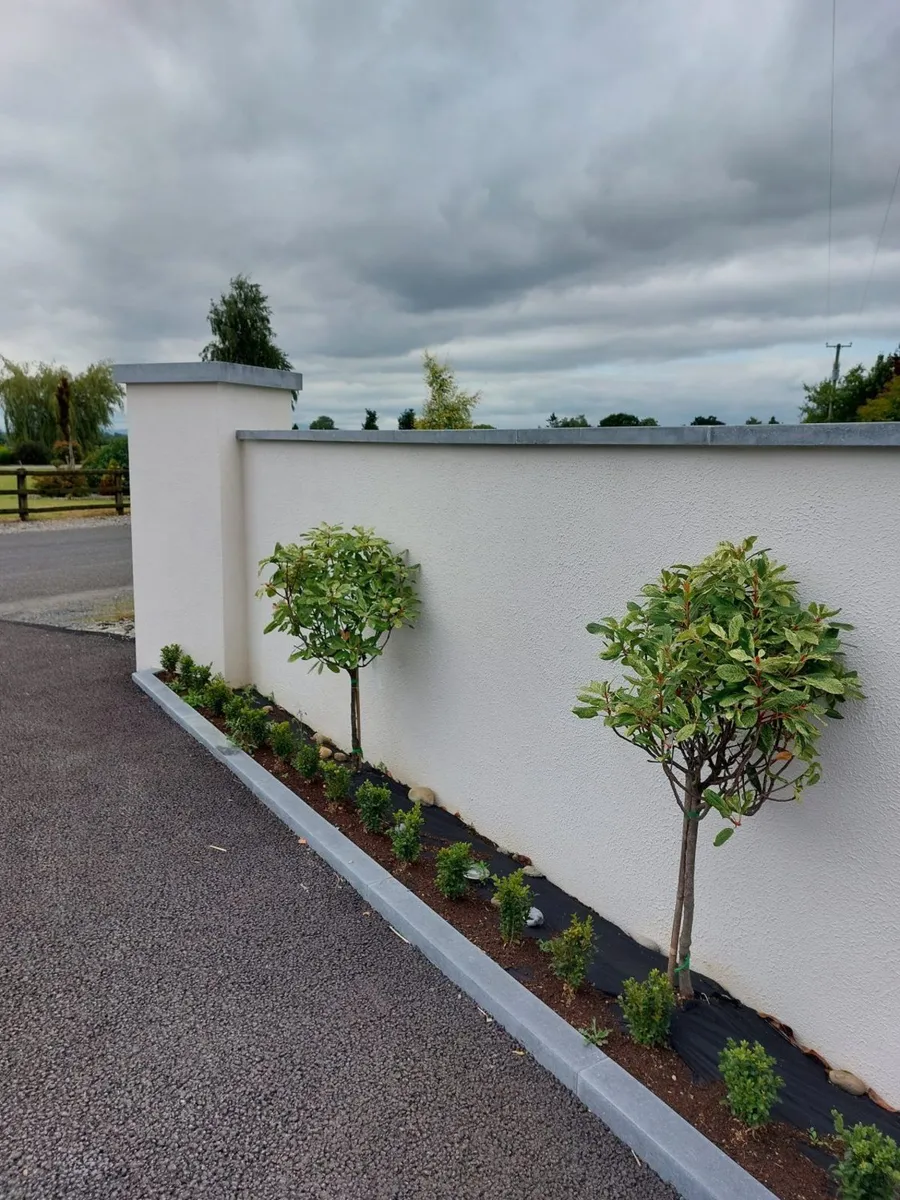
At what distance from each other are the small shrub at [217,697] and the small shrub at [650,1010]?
3499 mm

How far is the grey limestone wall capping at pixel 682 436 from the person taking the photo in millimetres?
1973

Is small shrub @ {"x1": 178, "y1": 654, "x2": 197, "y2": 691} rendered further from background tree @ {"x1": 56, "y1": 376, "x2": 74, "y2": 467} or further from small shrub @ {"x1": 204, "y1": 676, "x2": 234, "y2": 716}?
background tree @ {"x1": 56, "y1": 376, "x2": 74, "y2": 467}

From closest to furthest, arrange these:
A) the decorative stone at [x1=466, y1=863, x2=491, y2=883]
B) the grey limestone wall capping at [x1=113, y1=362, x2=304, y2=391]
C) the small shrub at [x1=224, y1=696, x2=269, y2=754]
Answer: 1. the decorative stone at [x1=466, y1=863, x2=491, y2=883]
2. the small shrub at [x1=224, y1=696, x2=269, y2=754]
3. the grey limestone wall capping at [x1=113, y1=362, x2=304, y2=391]

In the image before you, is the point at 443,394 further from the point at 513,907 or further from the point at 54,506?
the point at 513,907

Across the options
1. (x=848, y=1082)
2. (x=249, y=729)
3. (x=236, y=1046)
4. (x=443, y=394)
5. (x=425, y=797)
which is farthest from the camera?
(x=443, y=394)

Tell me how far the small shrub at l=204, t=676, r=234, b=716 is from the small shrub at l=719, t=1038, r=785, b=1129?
3.84m

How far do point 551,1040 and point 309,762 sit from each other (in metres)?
2.12

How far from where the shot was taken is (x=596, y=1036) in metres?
2.20

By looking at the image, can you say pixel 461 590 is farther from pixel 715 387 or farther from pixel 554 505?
pixel 715 387

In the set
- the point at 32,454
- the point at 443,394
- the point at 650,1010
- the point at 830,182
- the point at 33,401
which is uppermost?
the point at 830,182

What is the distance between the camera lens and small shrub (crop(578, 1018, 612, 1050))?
218 cm

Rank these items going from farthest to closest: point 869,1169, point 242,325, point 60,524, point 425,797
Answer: point 242,325
point 60,524
point 425,797
point 869,1169

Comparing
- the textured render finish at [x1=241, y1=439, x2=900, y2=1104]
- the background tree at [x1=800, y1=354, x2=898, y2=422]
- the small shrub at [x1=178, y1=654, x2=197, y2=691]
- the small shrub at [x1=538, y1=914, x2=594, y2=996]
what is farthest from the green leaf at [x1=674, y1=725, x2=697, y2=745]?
the background tree at [x1=800, y1=354, x2=898, y2=422]

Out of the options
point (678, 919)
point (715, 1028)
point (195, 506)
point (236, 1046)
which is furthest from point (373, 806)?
point (195, 506)
